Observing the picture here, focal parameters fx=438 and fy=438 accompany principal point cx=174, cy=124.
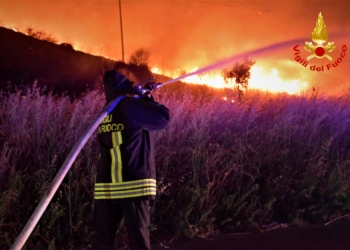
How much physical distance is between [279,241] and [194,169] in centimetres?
146

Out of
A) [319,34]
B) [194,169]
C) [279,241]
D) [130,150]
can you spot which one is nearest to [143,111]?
[130,150]

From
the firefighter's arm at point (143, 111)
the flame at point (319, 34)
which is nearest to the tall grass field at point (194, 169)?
the firefighter's arm at point (143, 111)

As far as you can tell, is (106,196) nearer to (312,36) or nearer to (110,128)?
(110,128)

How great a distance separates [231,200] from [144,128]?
2.57 m

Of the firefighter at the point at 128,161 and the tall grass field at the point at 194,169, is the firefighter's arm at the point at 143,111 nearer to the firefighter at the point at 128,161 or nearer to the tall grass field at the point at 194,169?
the firefighter at the point at 128,161

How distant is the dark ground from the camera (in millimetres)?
5227

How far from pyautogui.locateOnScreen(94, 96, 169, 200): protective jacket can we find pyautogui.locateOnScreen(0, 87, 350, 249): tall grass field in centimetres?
140

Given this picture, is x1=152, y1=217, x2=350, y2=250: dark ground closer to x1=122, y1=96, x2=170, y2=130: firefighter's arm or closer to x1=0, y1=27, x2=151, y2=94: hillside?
x1=122, y1=96, x2=170, y2=130: firefighter's arm

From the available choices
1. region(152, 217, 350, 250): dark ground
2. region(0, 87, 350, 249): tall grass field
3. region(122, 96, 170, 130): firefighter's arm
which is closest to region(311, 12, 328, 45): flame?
region(0, 87, 350, 249): tall grass field

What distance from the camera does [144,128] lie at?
3857 mm

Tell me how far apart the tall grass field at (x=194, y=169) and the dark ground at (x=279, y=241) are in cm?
21

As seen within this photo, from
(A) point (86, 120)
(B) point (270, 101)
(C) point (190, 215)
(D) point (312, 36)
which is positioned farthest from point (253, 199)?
(D) point (312, 36)

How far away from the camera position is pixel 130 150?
3752 mm

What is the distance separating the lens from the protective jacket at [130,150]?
3.72 m
